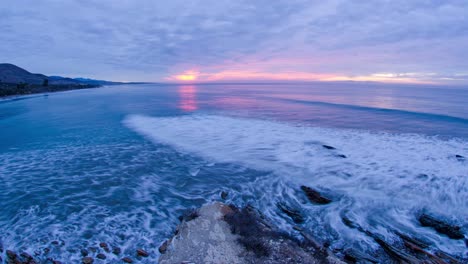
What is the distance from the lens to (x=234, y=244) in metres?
4.86

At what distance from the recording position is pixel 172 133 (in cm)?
1678

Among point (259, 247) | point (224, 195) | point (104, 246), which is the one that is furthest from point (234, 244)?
point (104, 246)

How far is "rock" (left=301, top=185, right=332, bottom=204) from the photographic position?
23.5 feet

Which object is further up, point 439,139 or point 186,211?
point 439,139

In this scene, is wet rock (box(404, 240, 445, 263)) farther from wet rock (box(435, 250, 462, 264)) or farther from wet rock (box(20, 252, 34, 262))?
wet rock (box(20, 252, 34, 262))

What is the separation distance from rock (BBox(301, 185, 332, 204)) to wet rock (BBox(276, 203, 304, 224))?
1.03 metres

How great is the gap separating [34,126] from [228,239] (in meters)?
23.2

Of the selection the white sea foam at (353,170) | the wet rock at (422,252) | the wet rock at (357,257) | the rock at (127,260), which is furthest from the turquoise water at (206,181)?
the wet rock at (422,252)

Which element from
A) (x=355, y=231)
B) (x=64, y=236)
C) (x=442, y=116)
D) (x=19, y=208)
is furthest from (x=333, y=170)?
(x=442, y=116)

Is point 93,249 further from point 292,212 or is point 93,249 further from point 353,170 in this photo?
point 353,170

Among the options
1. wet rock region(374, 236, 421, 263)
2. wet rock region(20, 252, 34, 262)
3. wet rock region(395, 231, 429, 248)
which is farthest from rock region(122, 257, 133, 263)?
wet rock region(395, 231, 429, 248)

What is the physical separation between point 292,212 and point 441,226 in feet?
13.2

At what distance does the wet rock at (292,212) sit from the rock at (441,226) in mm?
3481

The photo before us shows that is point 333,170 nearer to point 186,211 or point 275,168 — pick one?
point 275,168
